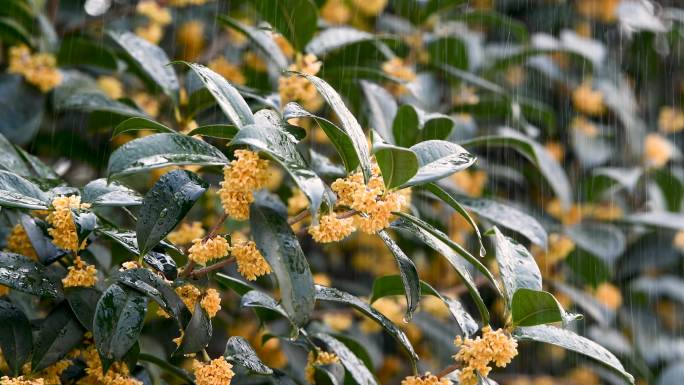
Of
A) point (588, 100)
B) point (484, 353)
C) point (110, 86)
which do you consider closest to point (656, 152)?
point (588, 100)

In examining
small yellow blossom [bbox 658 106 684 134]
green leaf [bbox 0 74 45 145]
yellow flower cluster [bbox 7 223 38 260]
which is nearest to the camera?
yellow flower cluster [bbox 7 223 38 260]

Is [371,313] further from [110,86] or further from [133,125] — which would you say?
[110,86]

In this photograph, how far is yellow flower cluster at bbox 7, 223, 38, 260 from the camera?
107 cm

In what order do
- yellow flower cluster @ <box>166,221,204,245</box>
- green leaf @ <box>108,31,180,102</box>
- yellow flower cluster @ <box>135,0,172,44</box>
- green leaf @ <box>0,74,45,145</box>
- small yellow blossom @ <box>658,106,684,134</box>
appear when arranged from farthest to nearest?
small yellow blossom @ <box>658,106,684,134</box>
yellow flower cluster @ <box>135,0,172,44</box>
green leaf @ <box>0,74,45,145</box>
green leaf @ <box>108,31,180,102</box>
yellow flower cluster @ <box>166,221,204,245</box>

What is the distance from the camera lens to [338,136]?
887 millimetres

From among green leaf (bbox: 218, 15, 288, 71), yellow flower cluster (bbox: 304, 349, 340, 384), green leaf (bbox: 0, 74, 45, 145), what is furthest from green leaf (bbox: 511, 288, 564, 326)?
green leaf (bbox: 0, 74, 45, 145)

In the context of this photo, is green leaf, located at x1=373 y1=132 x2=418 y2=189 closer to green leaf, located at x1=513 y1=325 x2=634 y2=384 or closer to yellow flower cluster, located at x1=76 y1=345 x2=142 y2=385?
green leaf, located at x1=513 y1=325 x2=634 y2=384

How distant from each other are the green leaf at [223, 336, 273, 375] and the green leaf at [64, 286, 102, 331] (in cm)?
16

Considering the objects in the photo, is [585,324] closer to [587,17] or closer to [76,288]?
[587,17]

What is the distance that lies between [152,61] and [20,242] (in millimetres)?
411

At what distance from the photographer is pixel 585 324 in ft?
7.27

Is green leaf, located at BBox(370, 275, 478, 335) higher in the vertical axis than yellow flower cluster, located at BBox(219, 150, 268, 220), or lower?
lower

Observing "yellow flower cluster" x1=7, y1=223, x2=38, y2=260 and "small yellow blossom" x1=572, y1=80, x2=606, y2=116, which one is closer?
"yellow flower cluster" x1=7, y1=223, x2=38, y2=260

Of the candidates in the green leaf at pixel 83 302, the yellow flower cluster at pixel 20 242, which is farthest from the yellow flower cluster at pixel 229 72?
the green leaf at pixel 83 302
